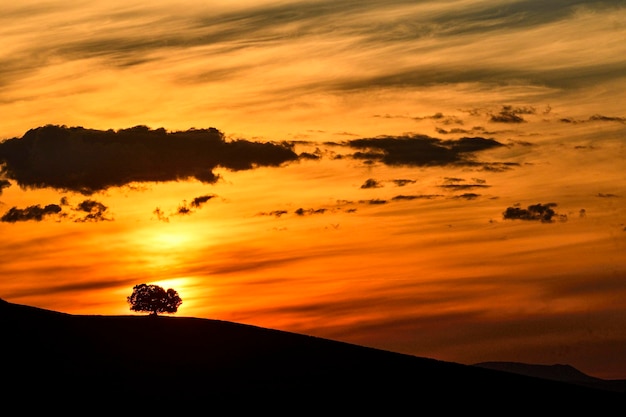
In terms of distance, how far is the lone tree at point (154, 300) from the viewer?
155m

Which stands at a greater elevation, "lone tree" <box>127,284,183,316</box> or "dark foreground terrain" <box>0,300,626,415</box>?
"lone tree" <box>127,284,183,316</box>

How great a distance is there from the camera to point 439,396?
343 ft

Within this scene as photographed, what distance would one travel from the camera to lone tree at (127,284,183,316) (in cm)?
15525

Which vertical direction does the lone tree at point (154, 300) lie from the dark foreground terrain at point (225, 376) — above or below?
above

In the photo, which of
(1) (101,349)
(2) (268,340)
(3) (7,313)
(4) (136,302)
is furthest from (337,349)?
(4) (136,302)

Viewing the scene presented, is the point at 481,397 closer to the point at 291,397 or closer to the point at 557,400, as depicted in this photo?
the point at 557,400

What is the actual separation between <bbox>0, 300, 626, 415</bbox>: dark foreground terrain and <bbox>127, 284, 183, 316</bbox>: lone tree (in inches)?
1325

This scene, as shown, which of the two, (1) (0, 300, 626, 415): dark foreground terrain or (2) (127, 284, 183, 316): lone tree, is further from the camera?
(2) (127, 284, 183, 316): lone tree

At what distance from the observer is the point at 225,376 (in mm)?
104125

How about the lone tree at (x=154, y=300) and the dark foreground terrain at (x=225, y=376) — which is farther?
the lone tree at (x=154, y=300)

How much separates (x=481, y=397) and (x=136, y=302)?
6244 centimetres

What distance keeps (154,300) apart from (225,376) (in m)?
53.3

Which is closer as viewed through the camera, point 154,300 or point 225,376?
point 225,376

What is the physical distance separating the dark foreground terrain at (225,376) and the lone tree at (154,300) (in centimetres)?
3367
